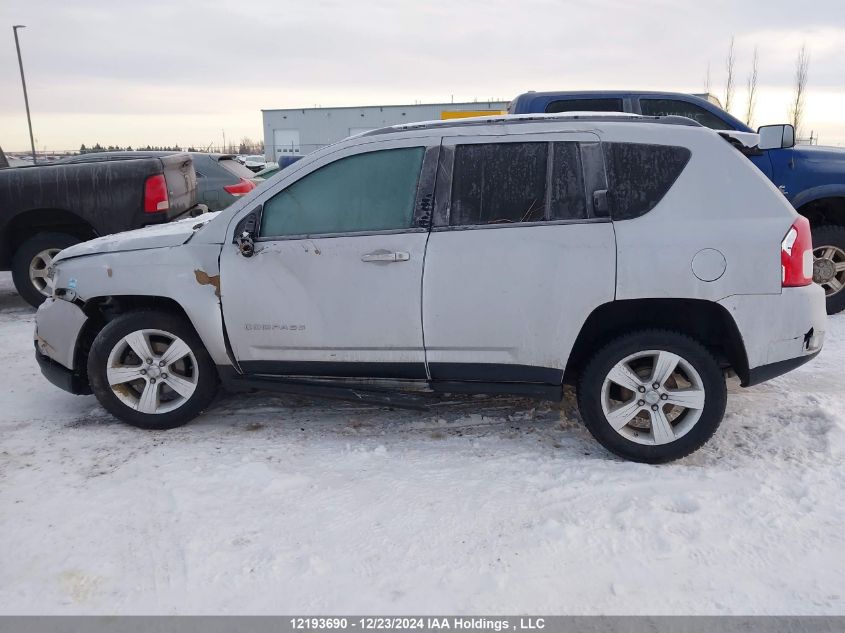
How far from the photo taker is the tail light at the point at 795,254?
3.54m

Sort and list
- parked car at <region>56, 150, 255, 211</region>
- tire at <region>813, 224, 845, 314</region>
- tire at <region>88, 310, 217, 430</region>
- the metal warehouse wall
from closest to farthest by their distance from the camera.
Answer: tire at <region>88, 310, 217, 430</region> < tire at <region>813, 224, 845, 314</region> < parked car at <region>56, 150, 255, 211</region> < the metal warehouse wall

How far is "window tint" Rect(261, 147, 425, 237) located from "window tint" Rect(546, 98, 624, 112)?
3.67 metres

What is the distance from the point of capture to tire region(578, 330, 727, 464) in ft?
11.8

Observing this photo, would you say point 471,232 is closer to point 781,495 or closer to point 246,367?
point 246,367

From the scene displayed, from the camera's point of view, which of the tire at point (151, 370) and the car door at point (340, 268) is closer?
the car door at point (340, 268)

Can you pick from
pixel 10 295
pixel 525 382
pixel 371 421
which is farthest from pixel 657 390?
pixel 10 295

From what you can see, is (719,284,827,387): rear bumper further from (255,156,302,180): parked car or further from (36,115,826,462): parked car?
(255,156,302,180): parked car

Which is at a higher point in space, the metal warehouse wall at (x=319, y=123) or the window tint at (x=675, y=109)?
the metal warehouse wall at (x=319, y=123)

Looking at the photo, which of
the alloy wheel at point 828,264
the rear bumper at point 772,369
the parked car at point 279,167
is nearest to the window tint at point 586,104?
the alloy wheel at point 828,264

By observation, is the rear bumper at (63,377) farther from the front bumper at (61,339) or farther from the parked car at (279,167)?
the parked car at (279,167)

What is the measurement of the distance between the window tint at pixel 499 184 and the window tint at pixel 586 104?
354 cm

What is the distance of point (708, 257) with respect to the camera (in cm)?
355

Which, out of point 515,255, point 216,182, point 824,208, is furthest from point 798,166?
point 216,182

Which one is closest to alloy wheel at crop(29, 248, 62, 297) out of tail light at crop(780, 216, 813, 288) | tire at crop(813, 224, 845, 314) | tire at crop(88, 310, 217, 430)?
tire at crop(88, 310, 217, 430)
